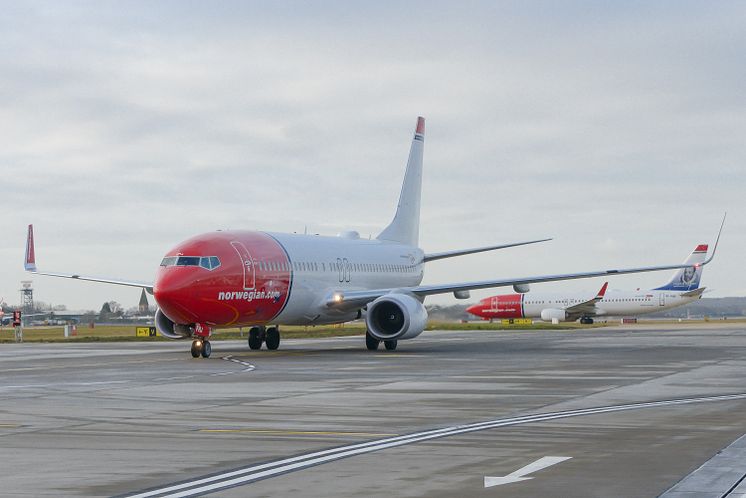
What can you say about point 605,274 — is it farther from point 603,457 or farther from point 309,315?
point 603,457

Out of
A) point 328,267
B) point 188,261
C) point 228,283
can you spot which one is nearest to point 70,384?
point 188,261

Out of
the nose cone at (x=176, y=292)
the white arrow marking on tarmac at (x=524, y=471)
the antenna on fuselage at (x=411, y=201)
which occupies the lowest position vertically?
the white arrow marking on tarmac at (x=524, y=471)

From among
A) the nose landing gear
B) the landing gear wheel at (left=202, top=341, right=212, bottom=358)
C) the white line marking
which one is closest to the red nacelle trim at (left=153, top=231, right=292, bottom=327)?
the nose landing gear

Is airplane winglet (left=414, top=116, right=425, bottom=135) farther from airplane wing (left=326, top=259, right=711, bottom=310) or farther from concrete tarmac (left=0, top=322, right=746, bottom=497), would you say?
concrete tarmac (left=0, top=322, right=746, bottom=497)

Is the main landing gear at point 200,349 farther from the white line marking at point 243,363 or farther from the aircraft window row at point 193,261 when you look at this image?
the aircraft window row at point 193,261

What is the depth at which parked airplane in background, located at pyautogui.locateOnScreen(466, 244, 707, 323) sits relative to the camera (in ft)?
312

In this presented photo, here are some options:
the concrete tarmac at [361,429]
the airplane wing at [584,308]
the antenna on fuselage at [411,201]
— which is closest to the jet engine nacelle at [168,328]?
the concrete tarmac at [361,429]

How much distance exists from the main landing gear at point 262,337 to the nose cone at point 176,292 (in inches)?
274

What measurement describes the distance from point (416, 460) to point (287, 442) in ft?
6.47

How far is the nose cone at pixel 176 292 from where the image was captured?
104 ft

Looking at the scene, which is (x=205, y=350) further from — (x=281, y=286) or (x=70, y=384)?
(x=70, y=384)

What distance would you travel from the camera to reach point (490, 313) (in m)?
99.8

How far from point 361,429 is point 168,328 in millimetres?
23477

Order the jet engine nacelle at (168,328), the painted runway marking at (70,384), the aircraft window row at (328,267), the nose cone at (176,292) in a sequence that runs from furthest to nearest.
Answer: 1. the aircraft window row at (328,267)
2. the jet engine nacelle at (168,328)
3. the nose cone at (176,292)
4. the painted runway marking at (70,384)
